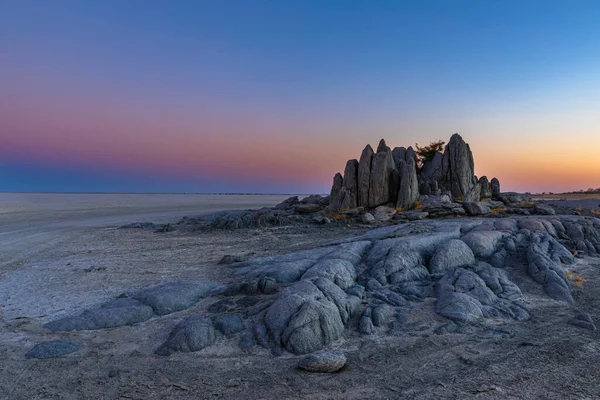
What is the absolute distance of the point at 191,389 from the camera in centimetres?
691

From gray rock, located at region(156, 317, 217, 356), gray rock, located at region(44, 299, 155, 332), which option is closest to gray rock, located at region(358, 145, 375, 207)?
gray rock, located at region(44, 299, 155, 332)

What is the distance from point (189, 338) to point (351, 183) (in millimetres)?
33653

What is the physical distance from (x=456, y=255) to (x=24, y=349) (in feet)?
49.4

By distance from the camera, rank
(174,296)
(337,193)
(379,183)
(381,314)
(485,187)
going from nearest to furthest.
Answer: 1. (381,314)
2. (174,296)
3. (379,183)
4. (337,193)
5. (485,187)

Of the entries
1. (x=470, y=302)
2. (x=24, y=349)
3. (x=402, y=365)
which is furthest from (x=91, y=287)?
(x=470, y=302)

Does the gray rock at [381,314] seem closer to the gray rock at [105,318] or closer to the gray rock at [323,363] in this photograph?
the gray rock at [323,363]

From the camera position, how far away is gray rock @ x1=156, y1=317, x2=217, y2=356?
8586mm

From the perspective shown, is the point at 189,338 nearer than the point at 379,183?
Yes

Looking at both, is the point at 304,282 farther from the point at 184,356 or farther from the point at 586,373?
the point at 586,373

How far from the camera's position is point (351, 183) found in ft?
134

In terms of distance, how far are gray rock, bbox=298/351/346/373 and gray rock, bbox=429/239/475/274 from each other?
788 centimetres

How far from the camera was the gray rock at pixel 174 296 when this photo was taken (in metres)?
11.1

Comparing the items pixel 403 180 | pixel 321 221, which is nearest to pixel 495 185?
pixel 403 180

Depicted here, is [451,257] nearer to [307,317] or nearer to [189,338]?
[307,317]
